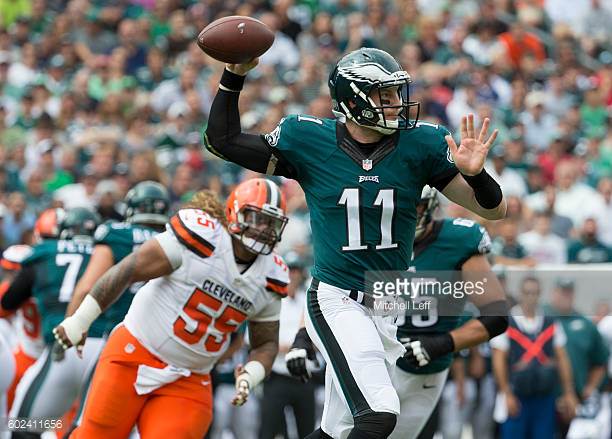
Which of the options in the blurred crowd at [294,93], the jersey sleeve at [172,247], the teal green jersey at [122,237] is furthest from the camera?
the blurred crowd at [294,93]

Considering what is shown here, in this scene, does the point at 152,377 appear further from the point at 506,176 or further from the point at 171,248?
the point at 506,176

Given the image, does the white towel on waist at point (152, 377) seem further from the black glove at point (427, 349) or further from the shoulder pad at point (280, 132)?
the shoulder pad at point (280, 132)

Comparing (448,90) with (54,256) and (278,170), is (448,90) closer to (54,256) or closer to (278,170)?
(54,256)

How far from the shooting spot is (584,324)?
988 centimetres

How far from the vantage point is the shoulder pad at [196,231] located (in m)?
5.99

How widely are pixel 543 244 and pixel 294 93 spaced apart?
343 centimetres

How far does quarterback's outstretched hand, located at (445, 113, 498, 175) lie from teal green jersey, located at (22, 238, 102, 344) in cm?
307

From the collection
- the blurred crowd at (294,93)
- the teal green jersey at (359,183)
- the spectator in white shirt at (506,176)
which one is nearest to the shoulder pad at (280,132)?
the teal green jersey at (359,183)

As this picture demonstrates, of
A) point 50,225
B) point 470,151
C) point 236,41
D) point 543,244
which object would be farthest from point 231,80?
point 543,244

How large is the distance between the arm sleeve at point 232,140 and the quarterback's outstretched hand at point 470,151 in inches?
31.4

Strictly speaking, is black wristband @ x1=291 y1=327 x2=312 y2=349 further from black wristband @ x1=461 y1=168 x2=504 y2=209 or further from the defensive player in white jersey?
black wristband @ x1=461 y1=168 x2=504 y2=209

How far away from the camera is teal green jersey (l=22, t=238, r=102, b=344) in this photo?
7422mm

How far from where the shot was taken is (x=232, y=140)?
5.40 metres

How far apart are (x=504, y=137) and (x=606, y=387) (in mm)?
4041
